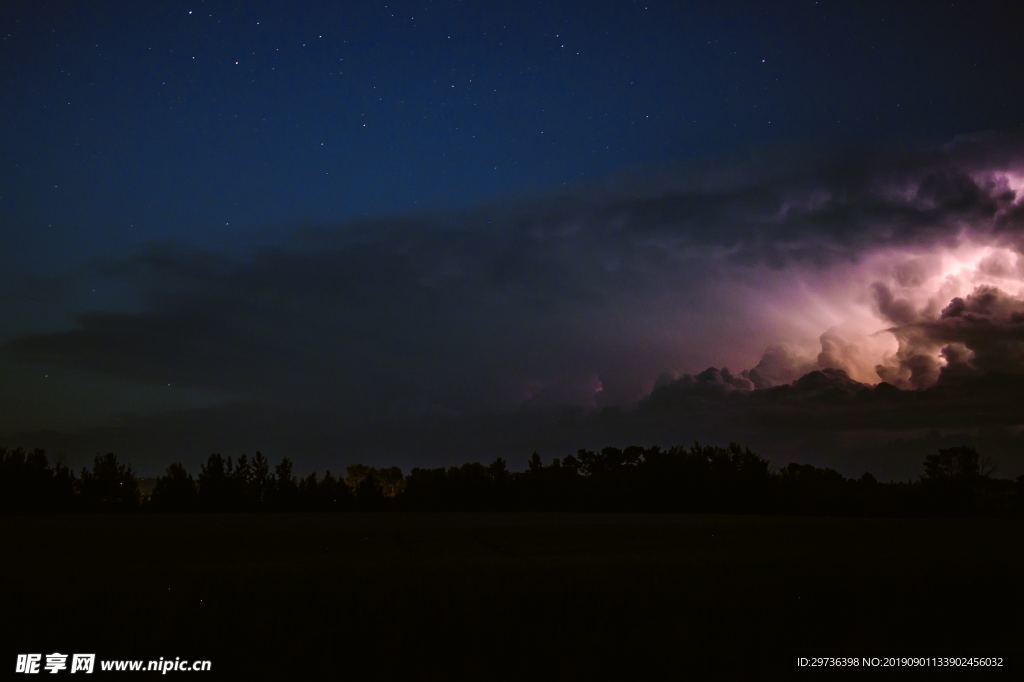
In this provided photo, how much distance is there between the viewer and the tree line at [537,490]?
360 feet

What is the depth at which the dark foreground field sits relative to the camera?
1652 centimetres

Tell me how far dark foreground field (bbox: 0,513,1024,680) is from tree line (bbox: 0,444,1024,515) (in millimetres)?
76253

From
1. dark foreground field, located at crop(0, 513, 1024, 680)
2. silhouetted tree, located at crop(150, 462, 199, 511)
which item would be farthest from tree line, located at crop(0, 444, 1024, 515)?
dark foreground field, located at crop(0, 513, 1024, 680)

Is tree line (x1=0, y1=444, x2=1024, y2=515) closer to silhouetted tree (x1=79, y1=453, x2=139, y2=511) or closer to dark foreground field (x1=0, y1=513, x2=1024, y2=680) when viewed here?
silhouetted tree (x1=79, y1=453, x2=139, y2=511)

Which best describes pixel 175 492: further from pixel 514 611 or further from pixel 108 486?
pixel 514 611

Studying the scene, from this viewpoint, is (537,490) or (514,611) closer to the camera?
(514,611)

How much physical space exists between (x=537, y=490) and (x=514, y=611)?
105264mm

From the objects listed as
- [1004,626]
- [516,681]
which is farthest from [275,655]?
[1004,626]

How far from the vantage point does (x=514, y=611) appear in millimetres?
20484

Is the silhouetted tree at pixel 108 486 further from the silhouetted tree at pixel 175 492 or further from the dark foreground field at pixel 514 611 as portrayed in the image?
the dark foreground field at pixel 514 611

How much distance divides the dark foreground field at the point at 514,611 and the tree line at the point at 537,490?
76253 millimetres

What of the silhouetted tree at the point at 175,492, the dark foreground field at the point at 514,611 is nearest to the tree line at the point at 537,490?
the silhouetted tree at the point at 175,492

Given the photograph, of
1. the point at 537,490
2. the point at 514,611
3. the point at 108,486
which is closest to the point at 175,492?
the point at 108,486

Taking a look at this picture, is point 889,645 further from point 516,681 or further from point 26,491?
point 26,491
